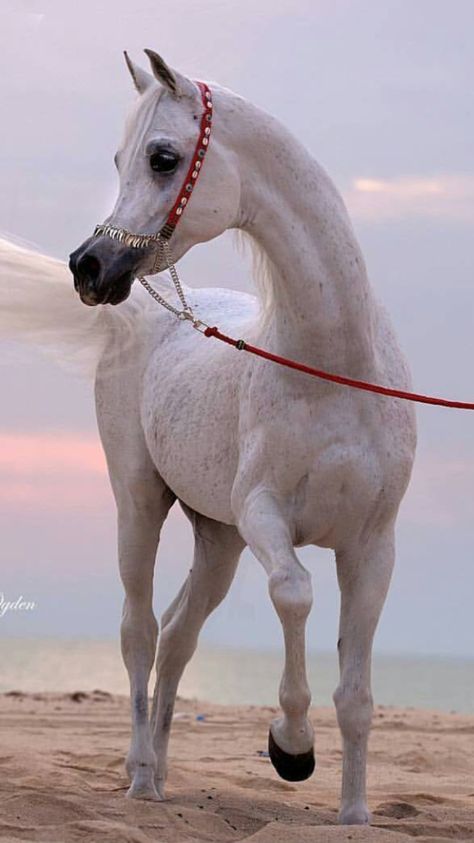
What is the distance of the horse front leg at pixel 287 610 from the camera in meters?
4.44

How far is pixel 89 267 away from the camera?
4.27m

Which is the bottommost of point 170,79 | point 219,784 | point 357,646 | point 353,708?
point 219,784

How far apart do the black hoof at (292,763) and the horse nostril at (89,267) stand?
1603mm

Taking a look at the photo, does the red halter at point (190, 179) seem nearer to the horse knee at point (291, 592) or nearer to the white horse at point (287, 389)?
the white horse at point (287, 389)

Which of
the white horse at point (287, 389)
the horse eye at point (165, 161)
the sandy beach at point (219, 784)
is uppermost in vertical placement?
the horse eye at point (165, 161)

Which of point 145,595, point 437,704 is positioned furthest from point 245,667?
point 145,595

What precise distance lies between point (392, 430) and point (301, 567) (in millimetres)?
578

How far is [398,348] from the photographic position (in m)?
5.02

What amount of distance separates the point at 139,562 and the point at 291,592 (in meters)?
1.75

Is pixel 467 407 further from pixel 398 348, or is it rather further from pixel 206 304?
pixel 206 304

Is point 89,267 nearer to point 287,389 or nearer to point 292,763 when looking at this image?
point 287,389

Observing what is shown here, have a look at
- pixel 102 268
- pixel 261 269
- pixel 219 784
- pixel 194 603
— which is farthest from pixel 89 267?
pixel 219 784

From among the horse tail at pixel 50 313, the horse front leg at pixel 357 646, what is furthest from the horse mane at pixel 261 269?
the horse tail at pixel 50 313

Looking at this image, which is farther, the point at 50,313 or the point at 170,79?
the point at 50,313
